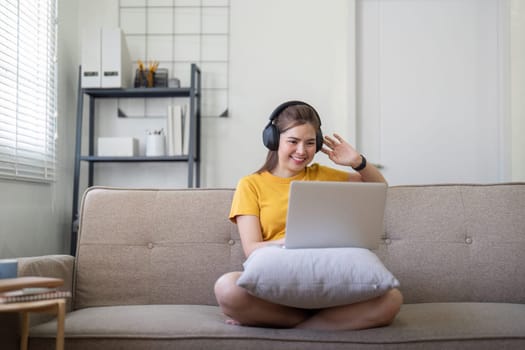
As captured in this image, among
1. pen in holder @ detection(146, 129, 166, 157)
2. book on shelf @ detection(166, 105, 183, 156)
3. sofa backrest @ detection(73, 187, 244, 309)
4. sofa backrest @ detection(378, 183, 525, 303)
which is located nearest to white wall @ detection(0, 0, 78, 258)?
pen in holder @ detection(146, 129, 166, 157)

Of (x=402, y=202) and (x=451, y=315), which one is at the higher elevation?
(x=402, y=202)

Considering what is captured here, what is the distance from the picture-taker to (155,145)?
137 inches

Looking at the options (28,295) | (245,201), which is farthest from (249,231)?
(28,295)

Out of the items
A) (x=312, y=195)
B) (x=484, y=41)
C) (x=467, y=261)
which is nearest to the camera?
(x=312, y=195)

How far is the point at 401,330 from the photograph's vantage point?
166 centimetres

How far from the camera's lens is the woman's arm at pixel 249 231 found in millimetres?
1956

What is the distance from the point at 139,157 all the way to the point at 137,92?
15.3 inches

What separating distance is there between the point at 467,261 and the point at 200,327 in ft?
3.24

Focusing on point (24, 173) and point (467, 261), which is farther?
point (24, 173)

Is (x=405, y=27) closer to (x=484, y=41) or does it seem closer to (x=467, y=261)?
(x=484, y=41)

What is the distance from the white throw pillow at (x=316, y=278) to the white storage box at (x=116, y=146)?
6.69 ft

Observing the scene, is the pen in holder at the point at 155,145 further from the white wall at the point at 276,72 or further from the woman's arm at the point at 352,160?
the woman's arm at the point at 352,160

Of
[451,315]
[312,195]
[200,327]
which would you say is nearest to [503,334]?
[451,315]

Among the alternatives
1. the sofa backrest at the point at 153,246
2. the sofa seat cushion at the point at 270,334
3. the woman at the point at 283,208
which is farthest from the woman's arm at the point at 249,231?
the sofa seat cushion at the point at 270,334
